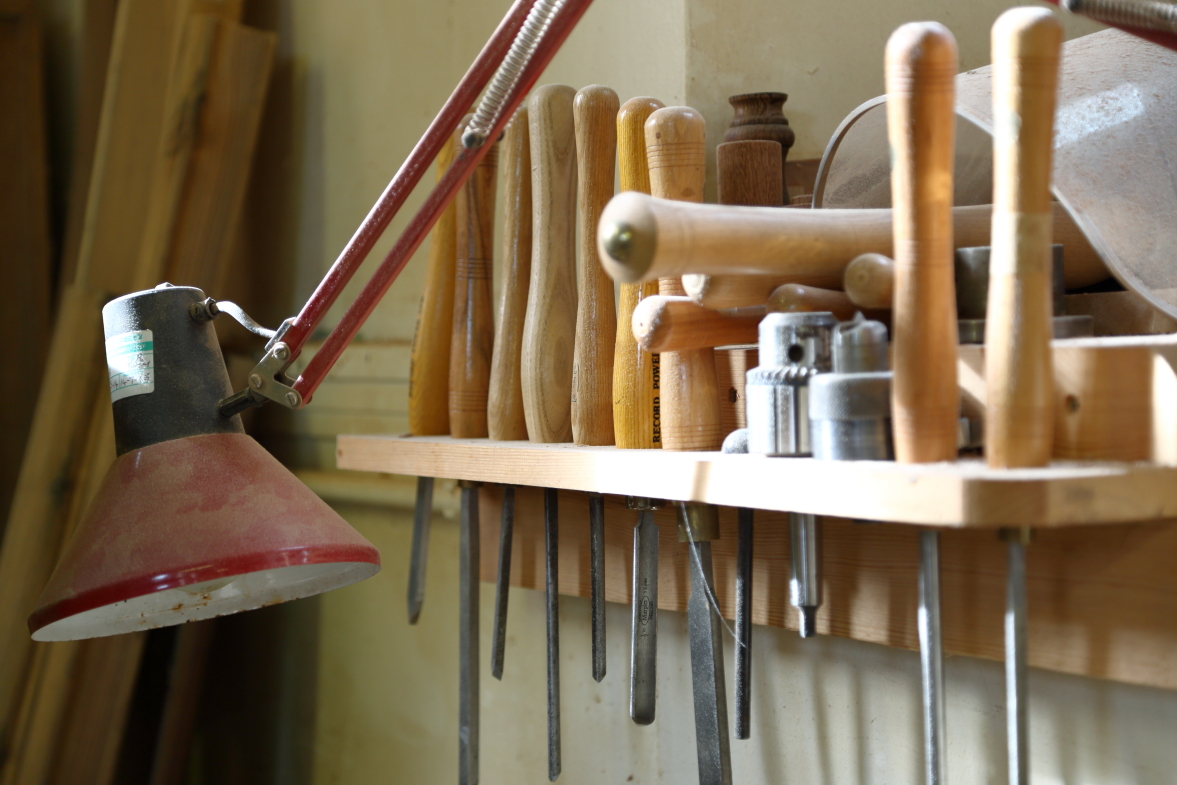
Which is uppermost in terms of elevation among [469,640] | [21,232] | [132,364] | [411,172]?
[21,232]

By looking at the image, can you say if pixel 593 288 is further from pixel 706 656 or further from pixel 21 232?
pixel 21 232

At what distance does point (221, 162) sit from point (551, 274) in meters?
0.80

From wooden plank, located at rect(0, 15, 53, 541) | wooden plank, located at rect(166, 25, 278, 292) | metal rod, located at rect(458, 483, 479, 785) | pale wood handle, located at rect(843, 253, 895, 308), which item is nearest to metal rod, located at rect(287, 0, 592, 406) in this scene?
pale wood handle, located at rect(843, 253, 895, 308)

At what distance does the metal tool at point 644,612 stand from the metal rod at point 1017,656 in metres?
0.31

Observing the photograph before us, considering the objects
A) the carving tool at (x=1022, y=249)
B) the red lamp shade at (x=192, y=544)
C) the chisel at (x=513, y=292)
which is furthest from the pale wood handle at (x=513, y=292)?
the carving tool at (x=1022, y=249)

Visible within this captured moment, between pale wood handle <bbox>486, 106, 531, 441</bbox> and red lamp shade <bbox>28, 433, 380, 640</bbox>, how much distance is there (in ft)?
0.71

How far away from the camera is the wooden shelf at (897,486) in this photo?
43 cm

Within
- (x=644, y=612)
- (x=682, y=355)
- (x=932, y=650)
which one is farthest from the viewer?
(x=644, y=612)

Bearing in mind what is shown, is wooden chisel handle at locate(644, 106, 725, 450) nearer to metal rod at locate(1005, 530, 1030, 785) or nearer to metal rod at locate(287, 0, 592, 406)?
metal rod at locate(287, 0, 592, 406)

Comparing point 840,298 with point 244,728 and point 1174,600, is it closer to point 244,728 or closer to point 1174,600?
point 1174,600

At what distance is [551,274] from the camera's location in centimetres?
80

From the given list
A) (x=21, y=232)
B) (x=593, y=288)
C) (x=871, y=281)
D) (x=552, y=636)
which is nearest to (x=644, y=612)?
(x=552, y=636)

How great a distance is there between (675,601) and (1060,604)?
1.15 ft

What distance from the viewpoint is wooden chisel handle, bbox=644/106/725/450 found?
25.6 inches
